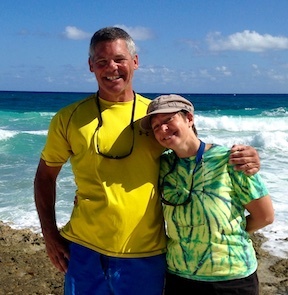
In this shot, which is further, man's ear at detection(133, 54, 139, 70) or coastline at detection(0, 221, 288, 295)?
coastline at detection(0, 221, 288, 295)

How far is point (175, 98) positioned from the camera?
7.70ft

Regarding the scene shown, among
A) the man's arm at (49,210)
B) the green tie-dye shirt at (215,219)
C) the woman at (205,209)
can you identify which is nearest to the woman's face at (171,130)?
the woman at (205,209)

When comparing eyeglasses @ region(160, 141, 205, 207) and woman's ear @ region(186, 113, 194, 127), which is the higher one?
woman's ear @ region(186, 113, 194, 127)

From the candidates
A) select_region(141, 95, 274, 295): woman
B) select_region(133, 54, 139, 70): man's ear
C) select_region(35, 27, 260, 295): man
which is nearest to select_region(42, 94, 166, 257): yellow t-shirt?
select_region(35, 27, 260, 295): man

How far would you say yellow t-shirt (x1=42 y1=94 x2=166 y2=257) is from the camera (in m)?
2.37

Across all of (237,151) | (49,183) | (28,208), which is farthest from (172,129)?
(28,208)

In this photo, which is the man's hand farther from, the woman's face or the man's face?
the man's face

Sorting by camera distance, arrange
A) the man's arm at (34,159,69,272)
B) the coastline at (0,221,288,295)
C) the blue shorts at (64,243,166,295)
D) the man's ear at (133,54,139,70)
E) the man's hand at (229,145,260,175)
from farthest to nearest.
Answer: the coastline at (0,221,288,295), the man's arm at (34,159,69,272), the man's ear at (133,54,139,70), the blue shorts at (64,243,166,295), the man's hand at (229,145,260,175)

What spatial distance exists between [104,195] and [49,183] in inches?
18.3

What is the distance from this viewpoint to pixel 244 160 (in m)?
2.20

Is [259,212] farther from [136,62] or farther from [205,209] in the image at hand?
[136,62]

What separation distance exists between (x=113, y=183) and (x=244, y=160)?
2.08 feet

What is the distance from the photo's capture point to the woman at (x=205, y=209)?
7.43 feet

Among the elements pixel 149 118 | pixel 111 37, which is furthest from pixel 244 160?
pixel 111 37
